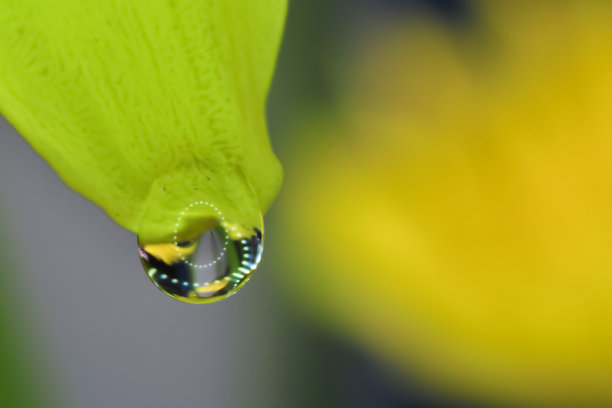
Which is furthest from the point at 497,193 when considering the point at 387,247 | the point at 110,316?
the point at 110,316

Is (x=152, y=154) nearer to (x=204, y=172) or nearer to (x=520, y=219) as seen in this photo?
(x=204, y=172)

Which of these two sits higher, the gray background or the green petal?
the green petal

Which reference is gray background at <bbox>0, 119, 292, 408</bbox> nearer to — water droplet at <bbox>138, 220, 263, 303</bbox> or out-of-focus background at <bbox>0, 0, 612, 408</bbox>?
out-of-focus background at <bbox>0, 0, 612, 408</bbox>

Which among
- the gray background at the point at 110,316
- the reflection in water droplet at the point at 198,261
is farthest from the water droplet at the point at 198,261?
the gray background at the point at 110,316

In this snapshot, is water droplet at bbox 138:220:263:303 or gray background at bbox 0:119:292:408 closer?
water droplet at bbox 138:220:263:303

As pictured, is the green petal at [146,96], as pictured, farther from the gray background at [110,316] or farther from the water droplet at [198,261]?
the gray background at [110,316]

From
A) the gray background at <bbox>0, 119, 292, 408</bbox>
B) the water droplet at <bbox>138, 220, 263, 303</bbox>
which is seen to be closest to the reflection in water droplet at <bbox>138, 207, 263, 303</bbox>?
the water droplet at <bbox>138, 220, 263, 303</bbox>
